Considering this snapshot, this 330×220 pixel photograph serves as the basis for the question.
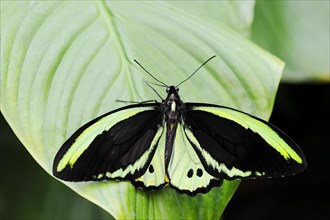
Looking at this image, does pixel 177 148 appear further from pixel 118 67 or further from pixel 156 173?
pixel 118 67

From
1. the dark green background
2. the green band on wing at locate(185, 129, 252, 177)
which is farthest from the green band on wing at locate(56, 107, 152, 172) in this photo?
the dark green background

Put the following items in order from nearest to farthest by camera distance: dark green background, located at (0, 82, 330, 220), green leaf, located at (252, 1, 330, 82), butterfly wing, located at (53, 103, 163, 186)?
butterfly wing, located at (53, 103, 163, 186)
green leaf, located at (252, 1, 330, 82)
dark green background, located at (0, 82, 330, 220)

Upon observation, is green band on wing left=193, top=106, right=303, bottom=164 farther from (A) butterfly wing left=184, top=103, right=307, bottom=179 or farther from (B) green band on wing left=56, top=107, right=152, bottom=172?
(B) green band on wing left=56, top=107, right=152, bottom=172

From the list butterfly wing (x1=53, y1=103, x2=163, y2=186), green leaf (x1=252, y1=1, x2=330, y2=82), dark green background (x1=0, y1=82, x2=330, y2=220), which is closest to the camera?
butterfly wing (x1=53, y1=103, x2=163, y2=186)

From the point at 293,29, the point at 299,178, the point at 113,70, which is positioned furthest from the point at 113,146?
the point at 299,178

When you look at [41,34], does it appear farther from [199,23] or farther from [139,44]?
[199,23]

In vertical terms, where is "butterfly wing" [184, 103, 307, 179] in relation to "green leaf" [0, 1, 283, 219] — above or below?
below

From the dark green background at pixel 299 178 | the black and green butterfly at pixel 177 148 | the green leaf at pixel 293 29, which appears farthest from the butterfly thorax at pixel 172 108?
the dark green background at pixel 299 178
